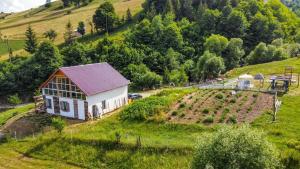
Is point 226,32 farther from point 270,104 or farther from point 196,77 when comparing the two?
point 270,104

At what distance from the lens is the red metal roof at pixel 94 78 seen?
1723 inches

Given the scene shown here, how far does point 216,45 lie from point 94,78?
41.4m

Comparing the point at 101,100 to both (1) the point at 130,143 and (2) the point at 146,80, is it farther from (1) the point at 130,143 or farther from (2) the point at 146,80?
(2) the point at 146,80

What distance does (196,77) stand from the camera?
→ 7206 cm

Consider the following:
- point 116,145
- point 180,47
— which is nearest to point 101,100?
point 116,145

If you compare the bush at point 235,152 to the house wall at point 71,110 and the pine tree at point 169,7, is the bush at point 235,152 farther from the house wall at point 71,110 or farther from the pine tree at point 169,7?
the pine tree at point 169,7

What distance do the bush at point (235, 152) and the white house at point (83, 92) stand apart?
22.5m

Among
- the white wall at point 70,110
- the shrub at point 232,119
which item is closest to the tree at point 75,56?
the white wall at point 70,110

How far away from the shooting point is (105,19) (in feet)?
340

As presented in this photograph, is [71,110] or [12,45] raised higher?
[12,45]

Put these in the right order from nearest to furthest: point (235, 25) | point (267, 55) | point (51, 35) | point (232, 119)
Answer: point (232, 119) < point (267, 55) < point (235, 25) < point (51, 35)

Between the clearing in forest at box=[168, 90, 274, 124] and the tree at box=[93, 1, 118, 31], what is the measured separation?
2541 inches

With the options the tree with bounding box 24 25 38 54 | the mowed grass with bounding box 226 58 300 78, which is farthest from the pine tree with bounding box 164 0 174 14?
the mowed grass with bounding box 226 58 300 78

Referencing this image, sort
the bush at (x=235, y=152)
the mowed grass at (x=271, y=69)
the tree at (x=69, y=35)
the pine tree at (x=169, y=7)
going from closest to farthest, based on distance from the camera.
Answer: the bush at (x=235, y=152), the mowed grass at (x=271, y=69), the tree at (x=69, y=35), the pine tree at (x=169, y=7)
